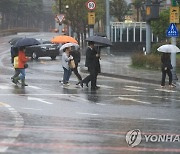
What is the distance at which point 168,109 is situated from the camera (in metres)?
13.8

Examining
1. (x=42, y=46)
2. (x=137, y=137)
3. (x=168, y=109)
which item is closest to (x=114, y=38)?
(x=42, y=46)

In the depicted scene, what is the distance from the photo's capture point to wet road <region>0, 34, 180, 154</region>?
858 centimetres

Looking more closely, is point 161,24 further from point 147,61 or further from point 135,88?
point 135,88

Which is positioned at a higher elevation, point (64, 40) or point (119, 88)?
point (64, 40)

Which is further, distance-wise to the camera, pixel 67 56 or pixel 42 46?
pixel 42 46

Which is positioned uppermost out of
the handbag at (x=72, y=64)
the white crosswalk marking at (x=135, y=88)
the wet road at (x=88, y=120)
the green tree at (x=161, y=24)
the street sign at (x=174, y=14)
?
the street sign at (x=174, y=14)

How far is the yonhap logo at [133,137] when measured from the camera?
8.83 metres

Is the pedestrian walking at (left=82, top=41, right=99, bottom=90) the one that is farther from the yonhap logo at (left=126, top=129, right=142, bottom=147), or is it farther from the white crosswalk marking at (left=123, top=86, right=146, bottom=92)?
the yonhap logo at (left=126, top=129, right=142, bottom=147)

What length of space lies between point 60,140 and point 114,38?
4599cm

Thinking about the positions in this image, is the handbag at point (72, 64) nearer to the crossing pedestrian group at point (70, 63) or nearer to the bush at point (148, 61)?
the crossing pedestrian group at point (70, 63)

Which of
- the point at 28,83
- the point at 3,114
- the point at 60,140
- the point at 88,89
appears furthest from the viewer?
the point at 28,83

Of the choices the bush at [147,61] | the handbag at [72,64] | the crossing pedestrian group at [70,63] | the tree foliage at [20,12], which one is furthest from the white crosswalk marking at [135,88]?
the tree foliage at [20,12]

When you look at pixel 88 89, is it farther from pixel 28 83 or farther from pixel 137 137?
pixel 137 137

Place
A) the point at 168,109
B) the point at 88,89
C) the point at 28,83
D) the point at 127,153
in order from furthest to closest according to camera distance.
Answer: the point at 28,83, the point at 88,89, the point at 168,109, the point at 127,153
